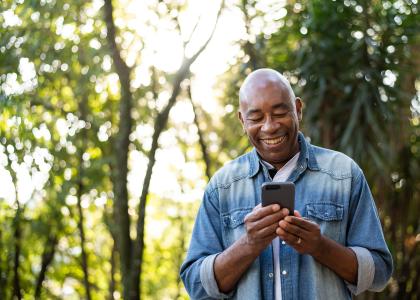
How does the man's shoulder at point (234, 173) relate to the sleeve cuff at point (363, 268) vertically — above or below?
above

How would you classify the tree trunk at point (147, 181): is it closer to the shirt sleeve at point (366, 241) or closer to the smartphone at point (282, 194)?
the shirt sleeve at point (366, 241)

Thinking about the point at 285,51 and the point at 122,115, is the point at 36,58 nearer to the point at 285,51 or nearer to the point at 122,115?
the point at 122,115

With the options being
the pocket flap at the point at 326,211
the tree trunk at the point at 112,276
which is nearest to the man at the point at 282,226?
the pocket flap at the point at 326,211

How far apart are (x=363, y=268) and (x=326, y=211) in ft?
0.63

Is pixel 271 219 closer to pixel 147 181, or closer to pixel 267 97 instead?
pixel 267 97

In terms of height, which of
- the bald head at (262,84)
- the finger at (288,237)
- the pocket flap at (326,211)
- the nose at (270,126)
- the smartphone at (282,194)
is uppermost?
the bald head at (262,84)

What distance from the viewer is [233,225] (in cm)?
216

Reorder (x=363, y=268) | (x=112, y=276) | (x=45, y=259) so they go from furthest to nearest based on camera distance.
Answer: (x=112, y=276) → (x=45, y=259) → (x=363, y=268)

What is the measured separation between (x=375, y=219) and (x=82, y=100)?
16.4ft

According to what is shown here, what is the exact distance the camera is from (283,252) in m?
2.08

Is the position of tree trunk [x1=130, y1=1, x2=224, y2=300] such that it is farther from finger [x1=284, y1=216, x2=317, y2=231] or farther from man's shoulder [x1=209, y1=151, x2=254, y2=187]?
finger [x1=284, y1=216, x2=317, y2=231]

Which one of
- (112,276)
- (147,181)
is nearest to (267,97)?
(147,181)

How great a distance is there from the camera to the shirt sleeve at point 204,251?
211cm

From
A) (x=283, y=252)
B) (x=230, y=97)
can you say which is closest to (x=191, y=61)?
(x=230, y=97)
